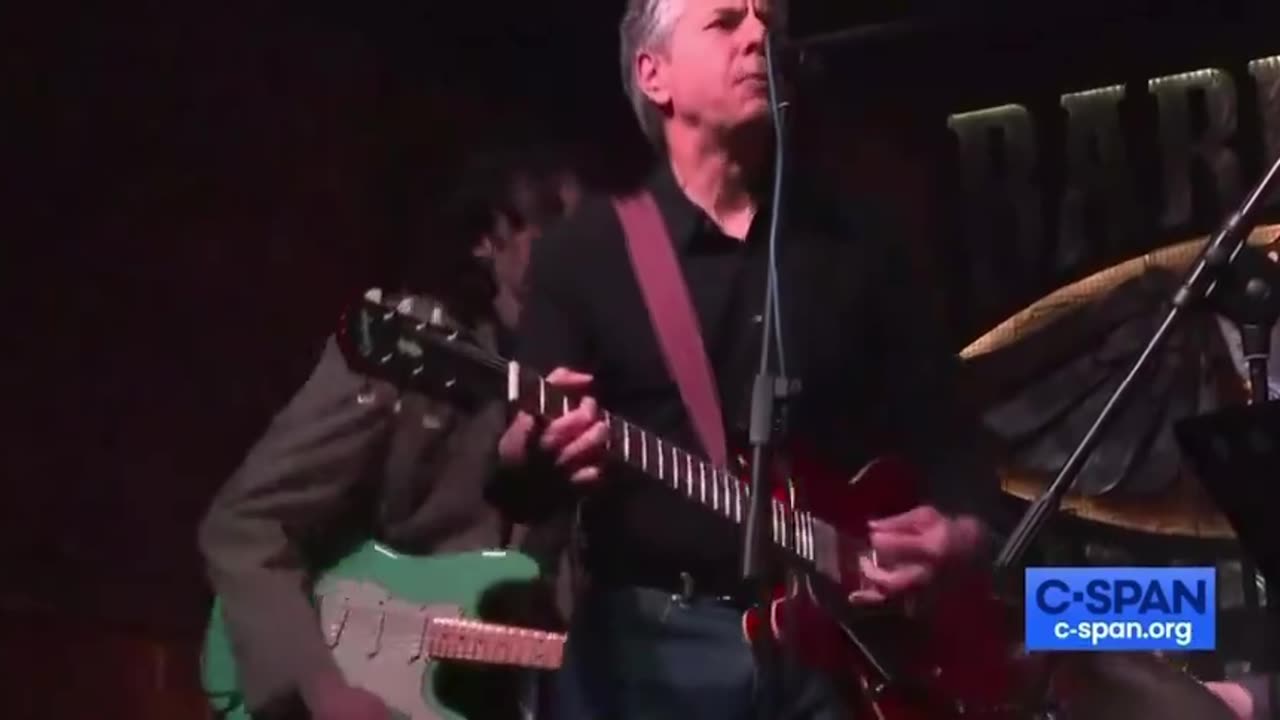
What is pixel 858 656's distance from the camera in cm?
140

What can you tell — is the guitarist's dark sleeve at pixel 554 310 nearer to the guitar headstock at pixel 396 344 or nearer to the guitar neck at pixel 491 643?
the guitar headstock at pixel 396 344

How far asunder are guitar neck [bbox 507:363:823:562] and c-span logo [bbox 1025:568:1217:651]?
44 cm

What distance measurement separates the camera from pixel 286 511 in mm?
1814

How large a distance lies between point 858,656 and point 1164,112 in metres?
1.11

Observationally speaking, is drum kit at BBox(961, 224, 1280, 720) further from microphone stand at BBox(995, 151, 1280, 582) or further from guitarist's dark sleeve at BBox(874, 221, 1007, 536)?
microphone stand at BBox(995, 151, 1280, 582)

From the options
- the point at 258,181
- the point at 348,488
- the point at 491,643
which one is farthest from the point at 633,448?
the point at 258,181

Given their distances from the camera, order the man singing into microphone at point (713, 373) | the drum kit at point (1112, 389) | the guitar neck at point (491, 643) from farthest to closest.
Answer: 1. the drum kit at point (1112, 389)
2. the guitar neck at point (491, 643)
3. the man singing into microphone at point (713, 373)

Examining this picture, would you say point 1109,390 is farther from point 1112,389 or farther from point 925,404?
point 925,404

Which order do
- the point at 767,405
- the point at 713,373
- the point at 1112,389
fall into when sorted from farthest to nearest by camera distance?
the point at 1112,389 → the point at 713,373 → the point at 767,405

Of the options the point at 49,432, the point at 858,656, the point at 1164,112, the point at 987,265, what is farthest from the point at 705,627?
the point at 1164,112

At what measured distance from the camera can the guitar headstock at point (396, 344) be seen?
129 cm

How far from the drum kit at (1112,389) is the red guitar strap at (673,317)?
0.58 metres

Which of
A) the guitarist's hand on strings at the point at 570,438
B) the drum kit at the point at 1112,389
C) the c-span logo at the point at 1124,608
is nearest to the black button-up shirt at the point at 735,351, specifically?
the guitarist's hand on strings at the point at 570,438

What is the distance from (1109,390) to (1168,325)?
2.45 ft
